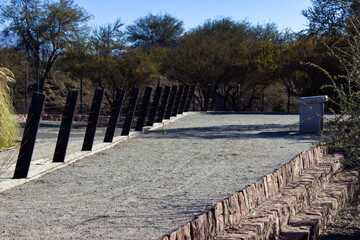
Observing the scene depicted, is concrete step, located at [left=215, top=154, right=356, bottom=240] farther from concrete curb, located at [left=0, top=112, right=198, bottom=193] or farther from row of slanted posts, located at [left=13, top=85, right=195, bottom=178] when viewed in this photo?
row of slanted posts, located at [left=13, top=85, right=195, bottom=178]

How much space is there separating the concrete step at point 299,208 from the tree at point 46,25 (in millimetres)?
24767

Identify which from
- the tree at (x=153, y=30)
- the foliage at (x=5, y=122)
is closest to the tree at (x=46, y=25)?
the tree at (x=153, y=30)

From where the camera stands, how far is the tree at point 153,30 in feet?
141

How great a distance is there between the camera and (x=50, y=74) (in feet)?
103

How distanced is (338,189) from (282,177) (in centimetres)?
146

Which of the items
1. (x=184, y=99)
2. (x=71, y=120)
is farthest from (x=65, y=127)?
(x=184, y=99)

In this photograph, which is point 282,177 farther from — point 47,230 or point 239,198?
point 47,230

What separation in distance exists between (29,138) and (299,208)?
324cm

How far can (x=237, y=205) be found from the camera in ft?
15.6

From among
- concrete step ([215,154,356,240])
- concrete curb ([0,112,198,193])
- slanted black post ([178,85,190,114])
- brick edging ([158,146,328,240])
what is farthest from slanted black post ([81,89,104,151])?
slanted black post ([178,85,190,114])

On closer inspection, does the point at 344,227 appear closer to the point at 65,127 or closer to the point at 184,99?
the point at 65,127

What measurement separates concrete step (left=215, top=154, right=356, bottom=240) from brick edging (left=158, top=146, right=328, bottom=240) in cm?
6

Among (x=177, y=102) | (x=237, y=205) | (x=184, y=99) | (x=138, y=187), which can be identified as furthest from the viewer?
(x=184, y=99)

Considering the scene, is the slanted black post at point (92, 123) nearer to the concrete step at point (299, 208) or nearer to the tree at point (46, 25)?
the concrete step at point (299, 208)
